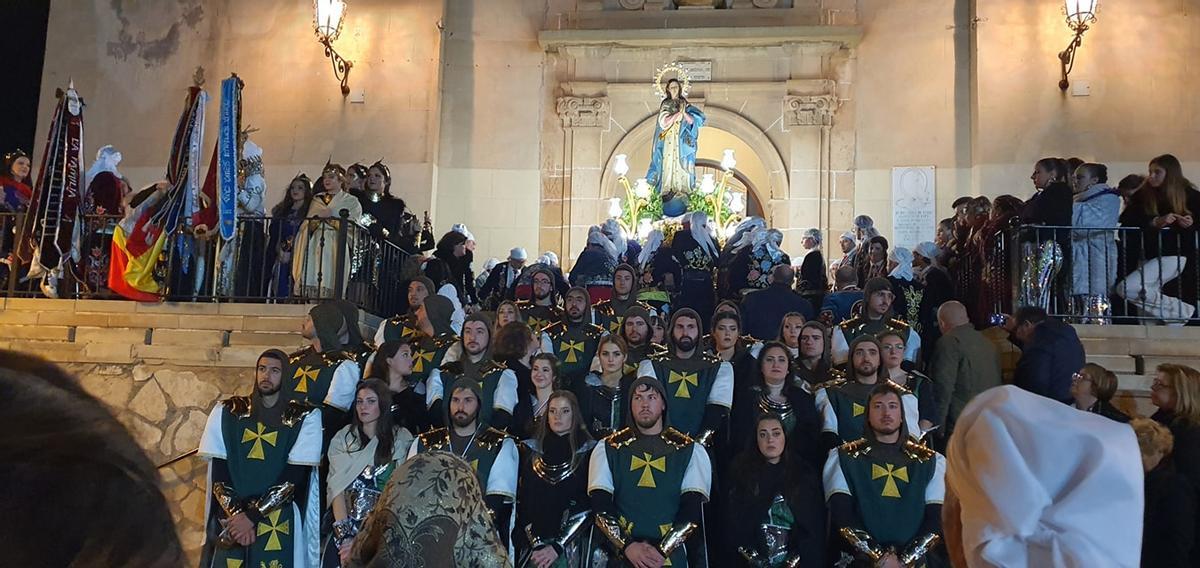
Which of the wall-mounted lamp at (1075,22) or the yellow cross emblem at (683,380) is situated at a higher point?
the wall-mounted lamp at (1075,22)

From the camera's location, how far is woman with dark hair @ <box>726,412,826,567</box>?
7.30 meters

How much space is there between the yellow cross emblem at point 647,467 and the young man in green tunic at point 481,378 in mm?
1223

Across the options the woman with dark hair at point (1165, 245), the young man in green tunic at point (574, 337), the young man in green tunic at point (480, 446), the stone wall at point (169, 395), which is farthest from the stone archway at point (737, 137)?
the young man in green tunic at point (480, 446)

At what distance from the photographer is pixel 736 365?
29.0 feet

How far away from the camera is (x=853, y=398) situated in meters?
8.22

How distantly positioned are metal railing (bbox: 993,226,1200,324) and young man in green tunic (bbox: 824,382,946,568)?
335 cm

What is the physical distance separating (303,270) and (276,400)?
299 centimetres

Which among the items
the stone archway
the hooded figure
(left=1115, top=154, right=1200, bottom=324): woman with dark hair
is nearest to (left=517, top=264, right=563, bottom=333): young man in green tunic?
(left=1115, top=154, right=1200, bottom=324): woman with dark hair

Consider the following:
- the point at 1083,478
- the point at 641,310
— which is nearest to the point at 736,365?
the point at 641,310

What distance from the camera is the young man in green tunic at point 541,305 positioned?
33.6ft

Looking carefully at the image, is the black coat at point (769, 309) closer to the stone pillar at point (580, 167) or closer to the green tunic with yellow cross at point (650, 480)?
the green tunic with yellow cross at point (650, 480)

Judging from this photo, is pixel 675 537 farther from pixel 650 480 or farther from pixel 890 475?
pixel 890 475

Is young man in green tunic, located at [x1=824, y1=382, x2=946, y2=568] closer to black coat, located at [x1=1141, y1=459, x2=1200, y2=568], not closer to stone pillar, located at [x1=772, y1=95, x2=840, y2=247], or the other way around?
black coat, located at [x1=1141, y1=459, x2=1200, y2=568]

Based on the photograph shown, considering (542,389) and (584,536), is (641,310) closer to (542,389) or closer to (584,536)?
(542,389)
